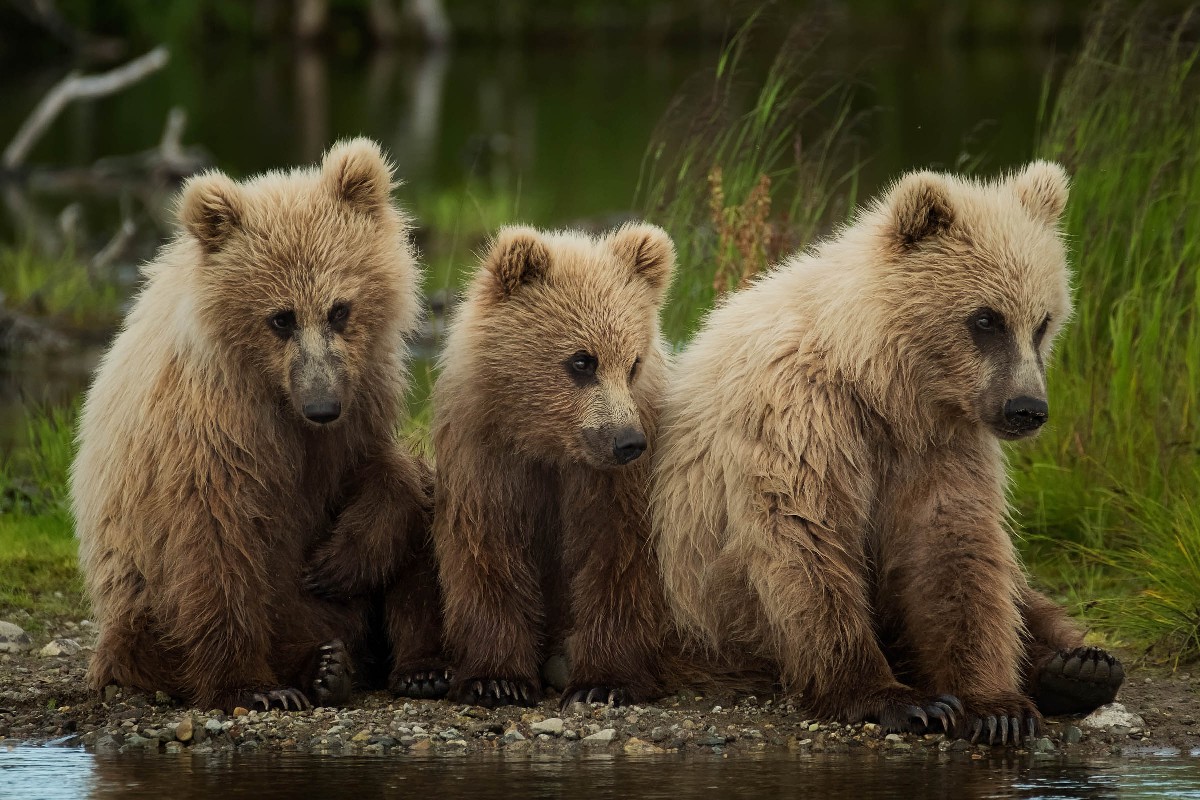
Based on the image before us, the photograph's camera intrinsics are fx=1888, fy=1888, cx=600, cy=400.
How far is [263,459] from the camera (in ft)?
20.6

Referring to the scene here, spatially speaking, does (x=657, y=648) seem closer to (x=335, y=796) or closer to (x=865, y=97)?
(x=335, y=796)

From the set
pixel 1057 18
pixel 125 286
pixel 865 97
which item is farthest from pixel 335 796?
pixel 1057 18

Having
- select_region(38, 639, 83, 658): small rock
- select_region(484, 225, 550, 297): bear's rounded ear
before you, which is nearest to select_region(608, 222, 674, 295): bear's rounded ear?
select_region(484, 225, 550, 297): bear's rounded ear

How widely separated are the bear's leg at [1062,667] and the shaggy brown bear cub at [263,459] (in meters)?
2.04

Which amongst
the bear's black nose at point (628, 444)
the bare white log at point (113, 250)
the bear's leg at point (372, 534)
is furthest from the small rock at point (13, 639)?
the bare white log at point (113, 250)

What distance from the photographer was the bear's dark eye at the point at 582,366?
6.31m

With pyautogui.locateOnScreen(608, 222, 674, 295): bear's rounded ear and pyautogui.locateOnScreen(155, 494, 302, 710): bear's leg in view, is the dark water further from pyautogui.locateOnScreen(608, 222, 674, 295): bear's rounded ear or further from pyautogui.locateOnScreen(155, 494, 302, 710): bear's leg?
pyautogui.locateOnScreen(608, 222, 674, 295): bear's rounded ear

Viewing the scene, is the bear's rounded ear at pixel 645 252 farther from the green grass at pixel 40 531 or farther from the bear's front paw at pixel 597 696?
the green grass at pixel 40 531

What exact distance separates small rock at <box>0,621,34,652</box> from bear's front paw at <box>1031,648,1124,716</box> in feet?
12.8

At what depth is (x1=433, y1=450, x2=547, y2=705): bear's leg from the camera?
629 centimetres

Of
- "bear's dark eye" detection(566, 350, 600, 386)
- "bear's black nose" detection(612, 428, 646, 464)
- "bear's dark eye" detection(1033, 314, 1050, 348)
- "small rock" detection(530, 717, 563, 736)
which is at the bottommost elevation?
"small rock" detection(530, 717, 563, 736)

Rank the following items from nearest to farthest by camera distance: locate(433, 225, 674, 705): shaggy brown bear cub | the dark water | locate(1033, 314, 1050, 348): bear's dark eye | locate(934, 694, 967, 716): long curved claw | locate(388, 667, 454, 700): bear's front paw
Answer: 1. the dark water
2. locate(934, 694, 967, 716): long curved claw
3. locate(1033, 314, 1050, 348): bear's dark eye
4. locate(433, 225, 674, 705): shaggy brown bear cub
5. locate(388, 667, 454, 700): bear's front paw

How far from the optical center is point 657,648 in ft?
21.0

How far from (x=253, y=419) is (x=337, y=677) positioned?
35.4 inches
